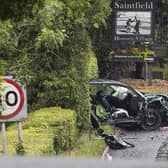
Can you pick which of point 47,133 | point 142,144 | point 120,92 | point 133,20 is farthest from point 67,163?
point 133,20

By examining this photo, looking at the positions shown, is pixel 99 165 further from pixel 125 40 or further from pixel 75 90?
pixel 125 40

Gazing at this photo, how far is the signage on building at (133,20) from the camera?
91.9 ft

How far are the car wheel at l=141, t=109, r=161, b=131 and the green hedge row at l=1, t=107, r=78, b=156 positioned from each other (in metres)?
4.47

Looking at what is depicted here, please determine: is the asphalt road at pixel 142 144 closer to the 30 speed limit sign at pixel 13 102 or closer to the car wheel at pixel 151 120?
the car wheel at pixel 151 120

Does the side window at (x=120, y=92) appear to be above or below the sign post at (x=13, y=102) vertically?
below

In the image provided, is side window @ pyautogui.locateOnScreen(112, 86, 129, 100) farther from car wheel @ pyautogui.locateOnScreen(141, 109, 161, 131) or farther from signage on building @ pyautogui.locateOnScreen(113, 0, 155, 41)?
signage on building @ pyautogui.locateOnScreen(113, 0, 155, 41)

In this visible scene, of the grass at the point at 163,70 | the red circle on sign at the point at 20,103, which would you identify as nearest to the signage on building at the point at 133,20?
the grass at the point at 163,70

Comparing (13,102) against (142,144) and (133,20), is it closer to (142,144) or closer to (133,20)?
(142,144)

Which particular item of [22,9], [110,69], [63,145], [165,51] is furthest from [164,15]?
[22,9]

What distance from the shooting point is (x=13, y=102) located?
287 inches

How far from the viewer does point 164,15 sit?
36.7 m

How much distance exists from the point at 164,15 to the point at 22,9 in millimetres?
32943

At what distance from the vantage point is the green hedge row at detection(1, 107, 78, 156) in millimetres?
8938

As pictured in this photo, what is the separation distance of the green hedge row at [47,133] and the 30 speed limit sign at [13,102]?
40.8 inches
